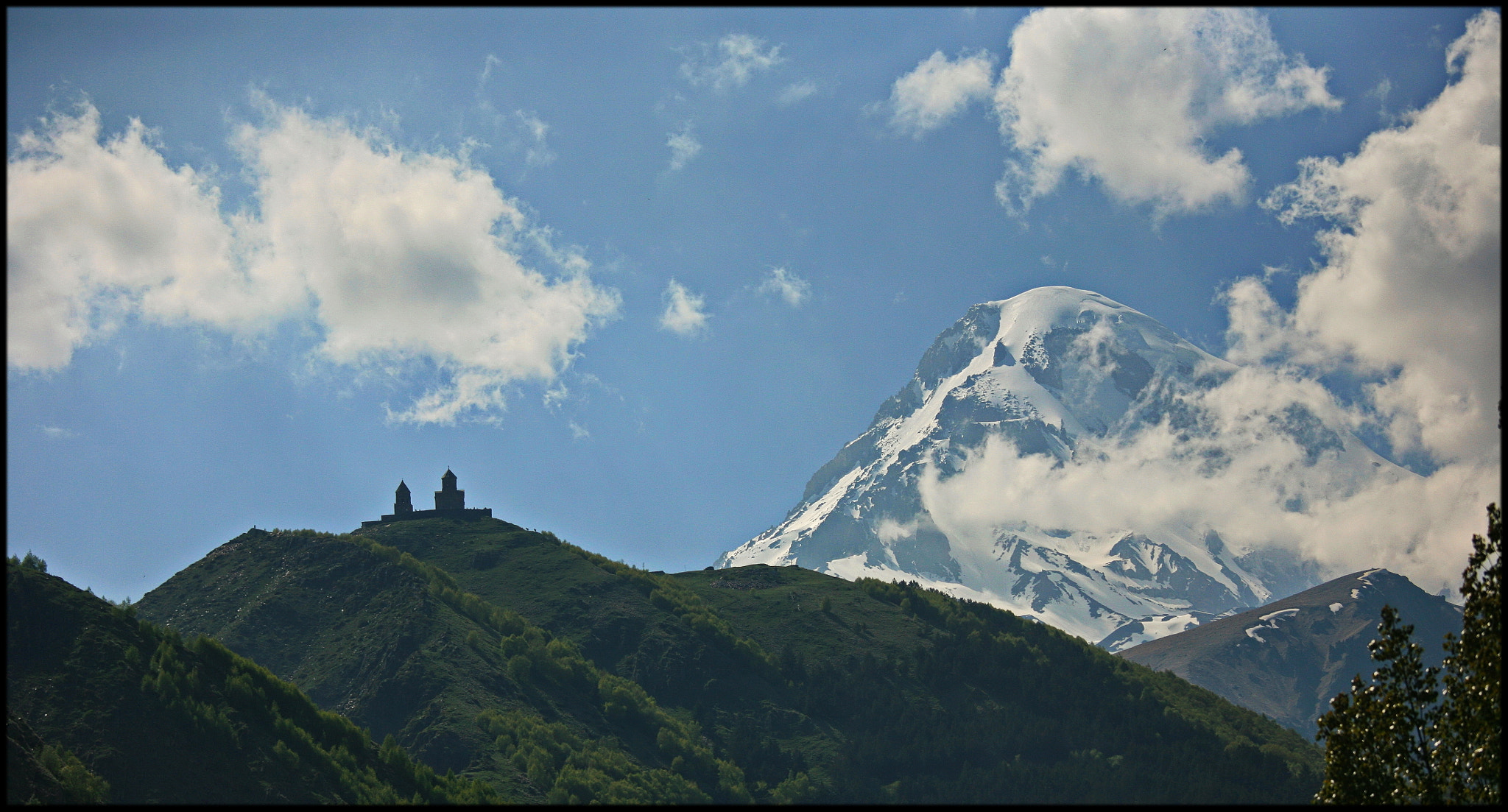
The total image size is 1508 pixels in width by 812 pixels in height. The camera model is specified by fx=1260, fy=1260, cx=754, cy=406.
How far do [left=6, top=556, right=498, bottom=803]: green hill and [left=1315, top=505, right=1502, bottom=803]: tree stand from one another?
3585 inches

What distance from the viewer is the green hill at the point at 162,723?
112 meters

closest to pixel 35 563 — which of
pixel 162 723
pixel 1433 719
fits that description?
pixel 162 723

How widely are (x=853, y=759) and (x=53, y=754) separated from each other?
11848cm

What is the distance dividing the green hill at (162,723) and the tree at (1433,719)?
91052 mm

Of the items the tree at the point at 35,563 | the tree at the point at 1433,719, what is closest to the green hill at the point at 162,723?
the tree at the point at 35,563

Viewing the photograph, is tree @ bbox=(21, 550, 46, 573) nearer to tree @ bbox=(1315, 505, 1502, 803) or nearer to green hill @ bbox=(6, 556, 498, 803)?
green hill @ bbox=(6, 556, 498, 803)

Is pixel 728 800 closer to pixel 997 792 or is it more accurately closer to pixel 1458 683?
pixel 997 792

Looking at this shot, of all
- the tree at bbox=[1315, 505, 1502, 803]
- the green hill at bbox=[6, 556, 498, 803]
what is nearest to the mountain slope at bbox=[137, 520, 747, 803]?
the green hill at bbox=[6, 556, 498, 803]

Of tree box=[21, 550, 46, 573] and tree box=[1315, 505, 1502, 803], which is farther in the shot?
tree box=[21, 550, 46, 573]

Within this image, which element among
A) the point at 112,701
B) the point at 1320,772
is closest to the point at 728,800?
the point at 112,701

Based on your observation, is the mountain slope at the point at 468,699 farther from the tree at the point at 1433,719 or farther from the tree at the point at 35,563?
the tree at the point at 1433,719

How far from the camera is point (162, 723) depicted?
11912 centimetres

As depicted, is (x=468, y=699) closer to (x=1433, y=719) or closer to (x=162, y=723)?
(x=162, y=723)

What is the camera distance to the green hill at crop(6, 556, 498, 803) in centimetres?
11194
